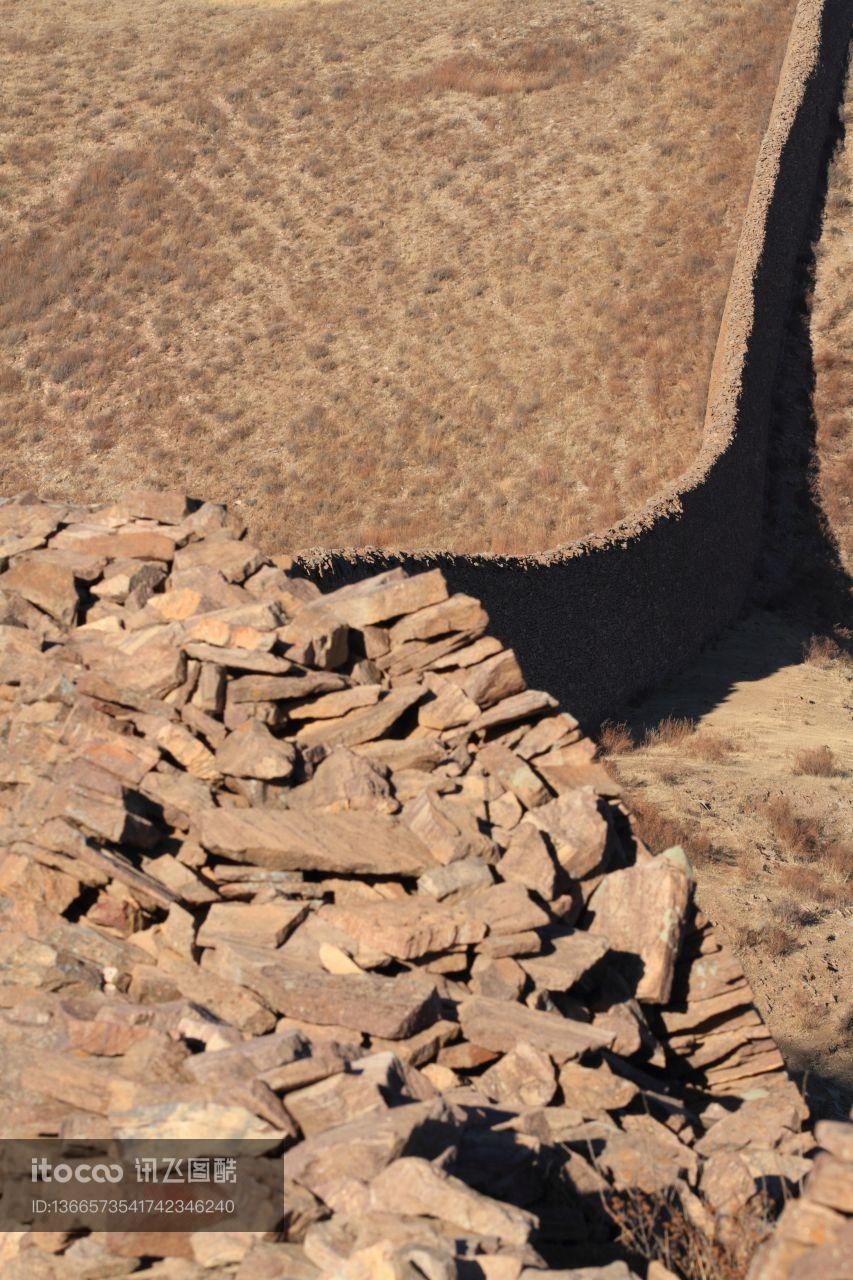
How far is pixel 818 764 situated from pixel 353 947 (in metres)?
11.3

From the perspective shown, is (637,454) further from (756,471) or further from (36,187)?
(36,187)

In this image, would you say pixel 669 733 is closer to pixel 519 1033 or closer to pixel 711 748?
pixel 711 748

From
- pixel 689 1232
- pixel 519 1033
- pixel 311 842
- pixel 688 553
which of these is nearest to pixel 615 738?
pixel 688 553

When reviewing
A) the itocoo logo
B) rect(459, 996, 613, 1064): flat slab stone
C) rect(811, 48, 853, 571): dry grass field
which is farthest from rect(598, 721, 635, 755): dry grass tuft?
the itocoo logo

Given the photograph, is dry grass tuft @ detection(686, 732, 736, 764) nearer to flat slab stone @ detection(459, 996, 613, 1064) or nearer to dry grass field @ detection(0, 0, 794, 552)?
dry grass field @ detection(0, 0, 794, 552)

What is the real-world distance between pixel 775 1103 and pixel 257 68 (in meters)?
40.3

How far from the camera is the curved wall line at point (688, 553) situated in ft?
55.6

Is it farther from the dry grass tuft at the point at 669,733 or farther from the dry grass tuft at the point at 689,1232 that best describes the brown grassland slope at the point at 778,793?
the dry grass tuft at the point at 689,1232

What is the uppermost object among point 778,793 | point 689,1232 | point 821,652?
point 689,1232

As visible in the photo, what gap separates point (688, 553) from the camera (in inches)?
858

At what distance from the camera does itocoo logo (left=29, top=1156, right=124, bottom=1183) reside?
18.2 feet

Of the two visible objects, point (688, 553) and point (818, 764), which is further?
point (688, 553)

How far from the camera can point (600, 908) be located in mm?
8102

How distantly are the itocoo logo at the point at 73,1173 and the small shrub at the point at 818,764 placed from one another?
42.1 feet
